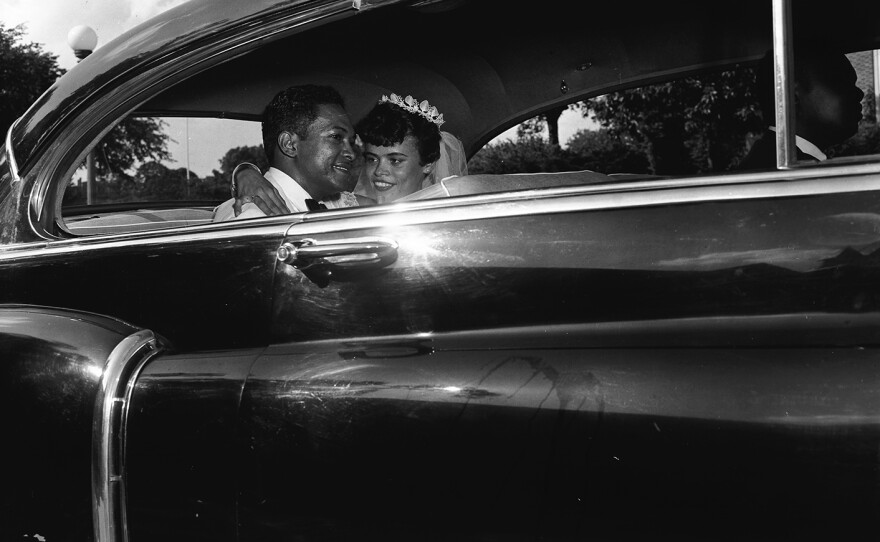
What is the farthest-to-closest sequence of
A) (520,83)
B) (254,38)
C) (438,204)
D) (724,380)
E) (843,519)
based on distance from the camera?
1. (520,83)
2. (254,38)
3. (438,204)
4. (724,380)
5. (843,519)

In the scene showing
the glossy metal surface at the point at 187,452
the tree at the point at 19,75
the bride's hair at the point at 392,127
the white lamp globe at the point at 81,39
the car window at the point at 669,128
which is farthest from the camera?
the tree at the point at 19,75

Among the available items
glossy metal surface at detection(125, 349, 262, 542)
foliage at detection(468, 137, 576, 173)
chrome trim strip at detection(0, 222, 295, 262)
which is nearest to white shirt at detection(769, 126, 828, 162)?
foliage at detection(468, 137, 576, 173)

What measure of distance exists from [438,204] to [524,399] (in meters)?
0.43

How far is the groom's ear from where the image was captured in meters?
3.20

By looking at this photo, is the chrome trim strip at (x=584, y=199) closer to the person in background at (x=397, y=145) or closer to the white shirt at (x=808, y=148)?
the white shirt at (x=808, y=148)

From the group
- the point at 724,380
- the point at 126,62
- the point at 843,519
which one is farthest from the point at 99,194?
the point at 843,519

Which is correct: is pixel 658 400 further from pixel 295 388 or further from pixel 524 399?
pixel 295 388

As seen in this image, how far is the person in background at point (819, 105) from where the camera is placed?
2309mm

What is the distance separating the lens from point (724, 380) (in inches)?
55.7

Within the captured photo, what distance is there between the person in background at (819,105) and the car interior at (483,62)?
94 mm

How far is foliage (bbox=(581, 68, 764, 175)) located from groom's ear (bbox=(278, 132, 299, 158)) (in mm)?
1068

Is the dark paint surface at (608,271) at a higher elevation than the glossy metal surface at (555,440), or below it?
higher

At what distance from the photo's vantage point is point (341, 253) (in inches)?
67.8

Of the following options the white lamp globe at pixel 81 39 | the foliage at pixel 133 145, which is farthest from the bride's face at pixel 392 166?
the white lamp globe at pixel 81 39
